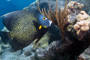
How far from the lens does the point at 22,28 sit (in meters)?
2.15

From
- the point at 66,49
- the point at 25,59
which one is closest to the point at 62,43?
the point at 66,49

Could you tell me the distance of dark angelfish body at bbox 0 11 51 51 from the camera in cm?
212

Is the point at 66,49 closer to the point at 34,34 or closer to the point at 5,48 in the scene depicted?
the point at 34,34

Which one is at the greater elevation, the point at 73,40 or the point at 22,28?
the point at 22,28

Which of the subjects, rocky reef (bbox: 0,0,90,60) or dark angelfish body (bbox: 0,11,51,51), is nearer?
rocky reef (bbox: 0,0,90,60)

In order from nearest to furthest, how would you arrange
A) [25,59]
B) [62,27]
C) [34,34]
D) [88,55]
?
[88,55] < [34,34] < [62,27] < [25,59]

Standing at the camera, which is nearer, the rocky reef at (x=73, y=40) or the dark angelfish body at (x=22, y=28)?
the rocky reef at (x=73, y=40)

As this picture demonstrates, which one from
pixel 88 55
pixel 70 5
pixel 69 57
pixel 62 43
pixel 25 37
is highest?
pixel 70 5

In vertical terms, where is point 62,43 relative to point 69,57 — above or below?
above

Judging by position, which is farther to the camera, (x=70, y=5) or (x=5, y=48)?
(x=5, y=48)

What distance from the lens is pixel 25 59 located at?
3.65 metres

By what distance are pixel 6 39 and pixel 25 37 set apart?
1.66 feet

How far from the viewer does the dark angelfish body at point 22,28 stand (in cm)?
212

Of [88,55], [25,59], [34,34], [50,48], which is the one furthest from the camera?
[25,59]
